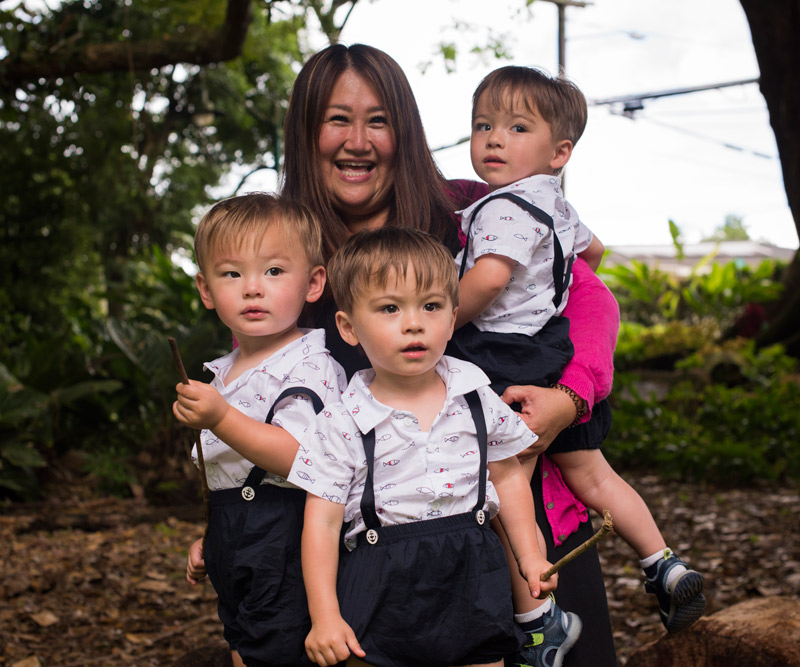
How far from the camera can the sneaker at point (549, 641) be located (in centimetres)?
174

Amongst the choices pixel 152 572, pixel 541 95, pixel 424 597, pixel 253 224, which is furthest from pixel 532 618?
pixel 152 572

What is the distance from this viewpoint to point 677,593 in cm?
203

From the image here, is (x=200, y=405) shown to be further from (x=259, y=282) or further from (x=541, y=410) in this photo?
(x=541, y=410)

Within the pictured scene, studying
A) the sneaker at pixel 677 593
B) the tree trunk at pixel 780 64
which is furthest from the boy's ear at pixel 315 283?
the tree trunk at pixel 780 64

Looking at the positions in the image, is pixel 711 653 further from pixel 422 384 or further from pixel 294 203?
pixel 294 203

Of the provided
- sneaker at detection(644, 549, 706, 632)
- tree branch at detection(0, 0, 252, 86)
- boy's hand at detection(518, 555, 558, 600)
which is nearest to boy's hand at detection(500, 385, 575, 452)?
boy's hand at detection(518, 555, 558, 600)

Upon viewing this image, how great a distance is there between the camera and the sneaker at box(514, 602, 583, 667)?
5.72 feet

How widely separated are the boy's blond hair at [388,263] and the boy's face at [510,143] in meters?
0.52

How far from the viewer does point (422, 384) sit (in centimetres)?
171

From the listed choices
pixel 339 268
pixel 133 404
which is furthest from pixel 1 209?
pixel 339 268

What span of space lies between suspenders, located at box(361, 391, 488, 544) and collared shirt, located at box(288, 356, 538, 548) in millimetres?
10

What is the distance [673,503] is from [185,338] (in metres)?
3.64

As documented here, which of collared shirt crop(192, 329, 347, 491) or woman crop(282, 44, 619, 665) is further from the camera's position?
woman crop(282, 44, 619, 665)

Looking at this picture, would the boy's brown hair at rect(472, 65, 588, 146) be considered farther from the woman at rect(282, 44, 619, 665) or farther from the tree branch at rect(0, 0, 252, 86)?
the tree branch at rect(0, 0, 252, 86)
